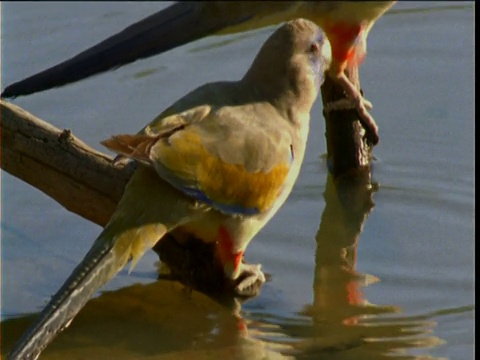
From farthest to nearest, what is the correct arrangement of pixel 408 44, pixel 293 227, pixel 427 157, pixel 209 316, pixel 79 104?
pixel 408 44, pixel 79 104, pixel 427 157, pixel 293 227, pixel 209 316

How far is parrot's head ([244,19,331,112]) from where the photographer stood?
5520 millimetres

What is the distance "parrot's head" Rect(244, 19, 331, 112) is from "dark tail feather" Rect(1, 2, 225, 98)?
0.42 meters

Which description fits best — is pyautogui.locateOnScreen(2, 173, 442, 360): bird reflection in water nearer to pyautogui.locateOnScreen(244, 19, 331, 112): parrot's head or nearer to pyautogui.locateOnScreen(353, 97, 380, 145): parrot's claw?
pyautogui.locateOnScreen(244, 19, 331, 112): parrot's head

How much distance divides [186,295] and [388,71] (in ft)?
9.07

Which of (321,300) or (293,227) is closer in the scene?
(321,300)

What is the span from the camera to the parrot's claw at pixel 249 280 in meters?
5.53

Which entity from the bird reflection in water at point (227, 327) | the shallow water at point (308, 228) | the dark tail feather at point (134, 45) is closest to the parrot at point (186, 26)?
the dark tail feather at point (134, 45)

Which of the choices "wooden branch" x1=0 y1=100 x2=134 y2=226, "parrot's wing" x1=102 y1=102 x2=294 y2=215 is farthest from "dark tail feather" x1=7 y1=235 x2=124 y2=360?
"wooden branch" x1=0 y1=100 x2=134 y2=226

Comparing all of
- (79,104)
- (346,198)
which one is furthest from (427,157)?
(79,104)

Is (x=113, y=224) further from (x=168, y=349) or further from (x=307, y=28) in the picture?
(x=307, y=28)

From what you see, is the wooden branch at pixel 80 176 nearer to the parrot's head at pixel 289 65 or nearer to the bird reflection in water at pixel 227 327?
the bird reflection in water at pixel 227 327

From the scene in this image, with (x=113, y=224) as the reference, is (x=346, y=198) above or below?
above

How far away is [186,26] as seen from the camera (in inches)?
229

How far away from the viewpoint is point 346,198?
6.59 meters
